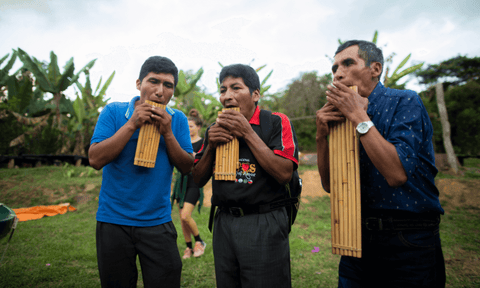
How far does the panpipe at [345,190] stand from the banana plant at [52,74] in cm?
1211

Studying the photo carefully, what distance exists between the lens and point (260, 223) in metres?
1.78

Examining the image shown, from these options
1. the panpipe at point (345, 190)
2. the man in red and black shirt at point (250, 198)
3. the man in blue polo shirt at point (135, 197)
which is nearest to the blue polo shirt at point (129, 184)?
the man in blue polo shirt at point (135, 197)

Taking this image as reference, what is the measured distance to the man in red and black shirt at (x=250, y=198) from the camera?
5.67 feet

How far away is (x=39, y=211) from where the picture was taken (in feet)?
23.2

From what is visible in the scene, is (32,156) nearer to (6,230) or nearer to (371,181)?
(6,230)

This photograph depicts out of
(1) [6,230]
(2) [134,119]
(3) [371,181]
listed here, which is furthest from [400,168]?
(1) [6,230]

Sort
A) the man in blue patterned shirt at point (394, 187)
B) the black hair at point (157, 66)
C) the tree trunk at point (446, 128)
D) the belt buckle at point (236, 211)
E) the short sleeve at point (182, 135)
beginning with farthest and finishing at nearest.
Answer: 1. the tree trunk at point (446, 128)
2. the short sleeve at point (182, 135)
3. the black hair at point (157, 66)
4. the belt buckle at point (236, 211)
5. the man in blue patterned shirt at point (394, 187)

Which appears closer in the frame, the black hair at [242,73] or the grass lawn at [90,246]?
the black hair at [242,73]

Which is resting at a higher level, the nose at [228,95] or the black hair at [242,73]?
the black hair at [242,73]

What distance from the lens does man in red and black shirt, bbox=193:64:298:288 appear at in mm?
1729

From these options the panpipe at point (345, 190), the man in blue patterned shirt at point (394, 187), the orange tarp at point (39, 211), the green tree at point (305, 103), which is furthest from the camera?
the green tree at point (305, 103)

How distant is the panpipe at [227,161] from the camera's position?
6.07 feet

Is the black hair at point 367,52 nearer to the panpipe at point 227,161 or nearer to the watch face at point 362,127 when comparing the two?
the watch face at point 362,127

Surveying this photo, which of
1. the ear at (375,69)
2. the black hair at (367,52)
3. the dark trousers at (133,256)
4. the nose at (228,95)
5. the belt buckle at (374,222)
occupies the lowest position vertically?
the dark trousers at (133,256)
